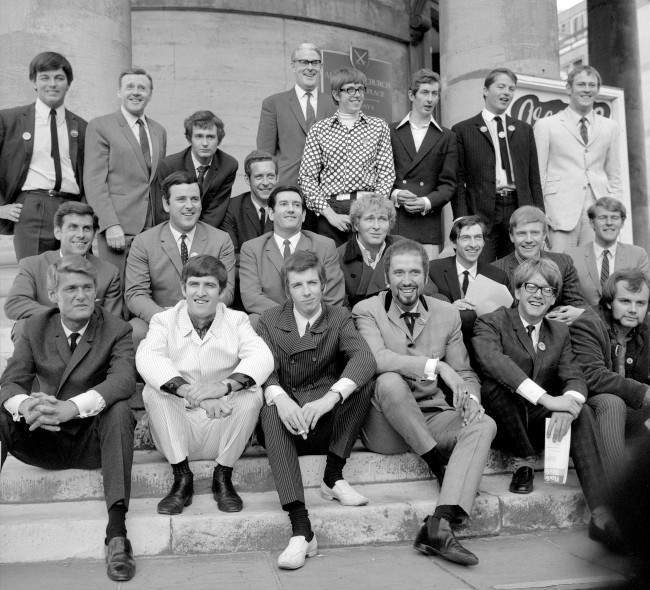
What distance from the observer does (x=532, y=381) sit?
16.2 feet

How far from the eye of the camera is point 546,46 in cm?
805

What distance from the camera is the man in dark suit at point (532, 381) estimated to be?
482 centimetres

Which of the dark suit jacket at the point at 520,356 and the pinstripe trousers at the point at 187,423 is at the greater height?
the dark suit jacket at the point at 520,356

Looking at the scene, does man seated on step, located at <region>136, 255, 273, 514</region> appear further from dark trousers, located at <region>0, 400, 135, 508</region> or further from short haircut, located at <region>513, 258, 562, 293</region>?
short haircut, located at <region>513, 258, 562, 293</region>

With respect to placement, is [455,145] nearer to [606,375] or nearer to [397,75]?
[606,375]

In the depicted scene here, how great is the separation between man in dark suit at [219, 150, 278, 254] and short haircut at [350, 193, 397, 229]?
2.26 ft

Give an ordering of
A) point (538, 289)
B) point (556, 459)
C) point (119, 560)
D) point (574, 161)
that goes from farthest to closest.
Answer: point (574, 161), point (538, 289), point (556, 459), point (119, 560)

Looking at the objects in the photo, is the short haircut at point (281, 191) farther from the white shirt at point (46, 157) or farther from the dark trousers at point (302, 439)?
the dark trousers at point (302, 439)

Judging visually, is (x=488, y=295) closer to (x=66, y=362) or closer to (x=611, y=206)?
(x=611, y=206)

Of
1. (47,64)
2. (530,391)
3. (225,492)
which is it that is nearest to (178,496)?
(225,492)

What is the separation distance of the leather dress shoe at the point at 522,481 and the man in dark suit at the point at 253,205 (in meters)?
2.54

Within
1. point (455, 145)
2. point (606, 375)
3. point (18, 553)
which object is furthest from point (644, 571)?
point (455, 145)

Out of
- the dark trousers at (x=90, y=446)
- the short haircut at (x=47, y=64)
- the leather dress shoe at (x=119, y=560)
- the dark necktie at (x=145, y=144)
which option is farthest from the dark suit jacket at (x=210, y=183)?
the leather dress shoe at (x=119, y=560)

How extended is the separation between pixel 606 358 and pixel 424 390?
118 centimetres
